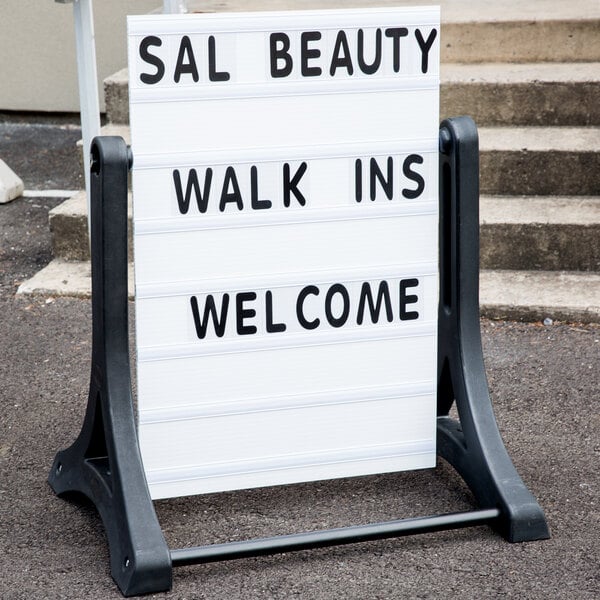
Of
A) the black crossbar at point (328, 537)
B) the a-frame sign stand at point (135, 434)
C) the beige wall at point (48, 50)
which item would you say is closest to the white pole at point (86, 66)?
the a-frame sign stand at point (135, 434)

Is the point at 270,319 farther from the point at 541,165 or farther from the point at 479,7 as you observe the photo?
the point at 479,7

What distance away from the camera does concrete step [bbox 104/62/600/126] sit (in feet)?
15.9

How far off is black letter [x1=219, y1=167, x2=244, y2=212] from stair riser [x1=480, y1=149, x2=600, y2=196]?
2.24 m

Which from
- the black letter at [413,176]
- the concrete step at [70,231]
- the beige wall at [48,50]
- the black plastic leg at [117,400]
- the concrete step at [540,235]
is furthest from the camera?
the beige wall at [48,50]

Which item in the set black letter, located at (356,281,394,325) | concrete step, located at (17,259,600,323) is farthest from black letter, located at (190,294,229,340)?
concrete step, located at (17,259,600,323)

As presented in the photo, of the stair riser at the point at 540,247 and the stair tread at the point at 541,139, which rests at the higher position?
the stair tread at the point at 541,139

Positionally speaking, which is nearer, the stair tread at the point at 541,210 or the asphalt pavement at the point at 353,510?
Answer: the asphalt pavement at the point at 353,510

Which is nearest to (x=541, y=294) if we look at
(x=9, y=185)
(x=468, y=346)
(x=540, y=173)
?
(x=540, y=173)

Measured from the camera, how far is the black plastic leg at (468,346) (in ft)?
8.82

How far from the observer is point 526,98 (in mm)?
4879

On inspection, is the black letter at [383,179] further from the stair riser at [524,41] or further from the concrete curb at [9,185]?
the concrete curb at [9,185]

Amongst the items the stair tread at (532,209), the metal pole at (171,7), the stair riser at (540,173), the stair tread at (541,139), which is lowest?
the stair tread at (532,209)

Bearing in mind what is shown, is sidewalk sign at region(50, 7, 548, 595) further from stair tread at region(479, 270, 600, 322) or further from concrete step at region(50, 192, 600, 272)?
concrete step at region(50, 192, 600, 272)

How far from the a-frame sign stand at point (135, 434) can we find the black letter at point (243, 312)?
0.28 meters
